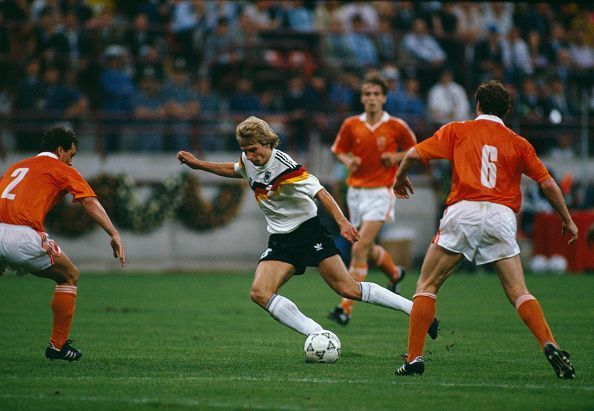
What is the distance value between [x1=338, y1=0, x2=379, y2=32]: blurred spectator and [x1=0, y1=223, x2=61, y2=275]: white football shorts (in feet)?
52.7

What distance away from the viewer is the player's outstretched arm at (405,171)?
26.8ft

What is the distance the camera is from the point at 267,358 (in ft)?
30.8

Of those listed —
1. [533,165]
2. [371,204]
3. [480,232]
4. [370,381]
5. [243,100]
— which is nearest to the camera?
[370,381]

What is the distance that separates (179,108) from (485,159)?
1465 cm

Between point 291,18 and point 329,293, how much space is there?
28.5 ft

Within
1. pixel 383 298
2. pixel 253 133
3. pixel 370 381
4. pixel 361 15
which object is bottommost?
pixel 370 381

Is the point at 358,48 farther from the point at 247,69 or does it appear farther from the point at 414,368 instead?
the point at 414,368

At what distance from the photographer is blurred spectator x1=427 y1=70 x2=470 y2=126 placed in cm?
2347

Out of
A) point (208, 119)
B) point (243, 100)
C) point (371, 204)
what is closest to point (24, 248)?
point (371, 204)

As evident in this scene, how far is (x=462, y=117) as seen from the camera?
2350 cm

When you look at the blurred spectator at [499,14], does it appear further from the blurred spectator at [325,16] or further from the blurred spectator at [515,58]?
the blurred spectator at [325,16]

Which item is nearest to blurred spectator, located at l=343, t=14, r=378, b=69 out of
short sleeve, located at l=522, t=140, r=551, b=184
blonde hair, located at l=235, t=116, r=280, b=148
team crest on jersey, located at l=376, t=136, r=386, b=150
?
team crest on jersey, located at l=376, t=136, r=386, b=150

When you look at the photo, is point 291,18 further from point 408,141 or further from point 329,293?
point 408,141

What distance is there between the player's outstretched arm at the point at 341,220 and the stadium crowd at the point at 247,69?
531 inches
